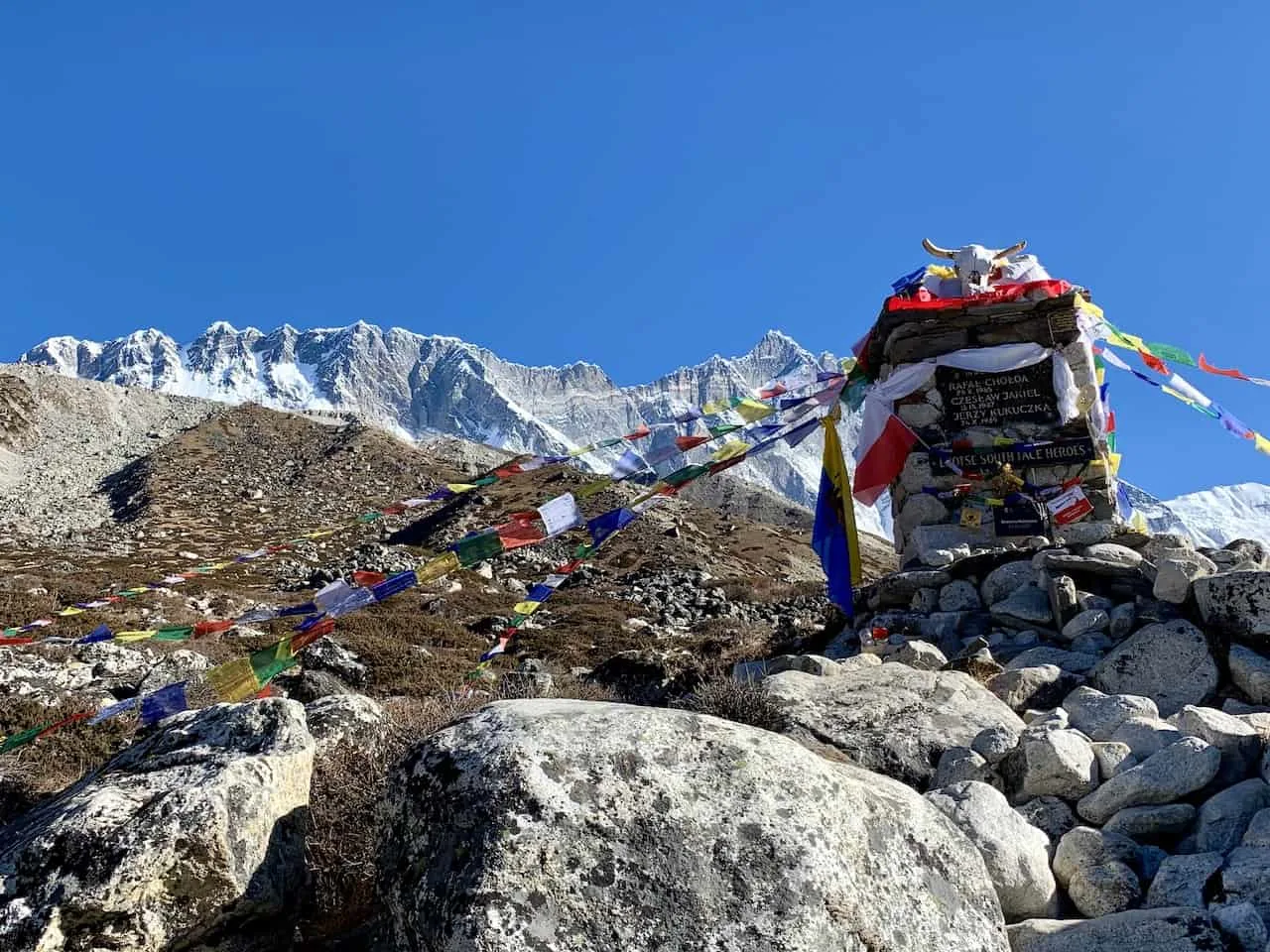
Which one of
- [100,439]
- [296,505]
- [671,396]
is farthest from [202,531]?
[100,439]

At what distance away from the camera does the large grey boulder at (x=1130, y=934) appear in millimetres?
2990

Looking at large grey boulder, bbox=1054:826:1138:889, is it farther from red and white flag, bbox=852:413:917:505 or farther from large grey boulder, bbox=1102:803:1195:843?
red and white flag, bbox=852:413:917:505

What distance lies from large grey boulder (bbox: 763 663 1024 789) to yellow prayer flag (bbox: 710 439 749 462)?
421 centimetres

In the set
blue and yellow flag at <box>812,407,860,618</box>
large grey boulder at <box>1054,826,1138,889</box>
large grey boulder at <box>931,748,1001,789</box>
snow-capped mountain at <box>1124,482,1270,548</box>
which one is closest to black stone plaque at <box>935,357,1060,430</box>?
blue and yellow flag at <box>812,407,860,618</box>

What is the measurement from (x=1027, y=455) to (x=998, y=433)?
413 mm

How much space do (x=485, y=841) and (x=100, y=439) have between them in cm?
6716

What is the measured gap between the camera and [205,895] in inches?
121

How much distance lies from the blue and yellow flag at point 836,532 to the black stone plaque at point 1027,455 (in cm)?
162

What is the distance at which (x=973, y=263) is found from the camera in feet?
41.3

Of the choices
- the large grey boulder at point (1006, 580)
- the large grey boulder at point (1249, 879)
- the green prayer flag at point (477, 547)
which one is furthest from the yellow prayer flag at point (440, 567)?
the large grey boulder at point (1249, 879)

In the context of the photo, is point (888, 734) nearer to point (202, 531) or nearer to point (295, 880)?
point (295, 880)

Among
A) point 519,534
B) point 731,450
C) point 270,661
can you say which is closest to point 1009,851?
point 270,661

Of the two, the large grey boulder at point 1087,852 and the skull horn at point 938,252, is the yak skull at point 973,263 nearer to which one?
the skull horn at point 938,252

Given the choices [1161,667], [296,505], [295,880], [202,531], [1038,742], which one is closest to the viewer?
[295,880]
